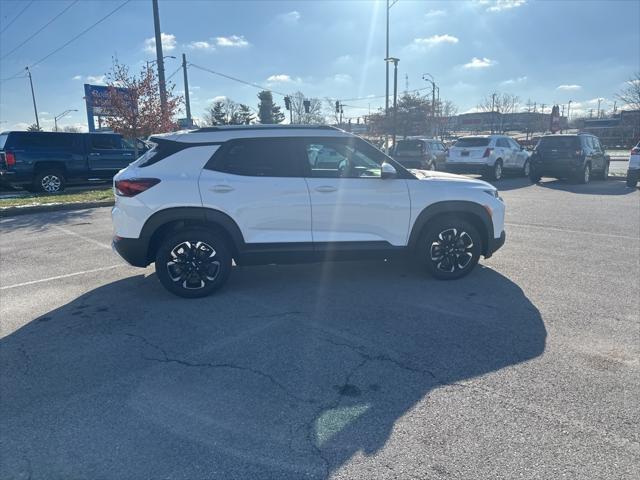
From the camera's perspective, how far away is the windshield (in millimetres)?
20266

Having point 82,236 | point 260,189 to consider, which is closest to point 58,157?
point 82,236

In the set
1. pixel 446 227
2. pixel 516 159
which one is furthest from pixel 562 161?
pixel 446 227

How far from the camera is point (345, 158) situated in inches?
208

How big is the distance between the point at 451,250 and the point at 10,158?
13738 mm

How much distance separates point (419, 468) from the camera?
2.47 m

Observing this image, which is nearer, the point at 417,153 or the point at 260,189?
the point at 260,189

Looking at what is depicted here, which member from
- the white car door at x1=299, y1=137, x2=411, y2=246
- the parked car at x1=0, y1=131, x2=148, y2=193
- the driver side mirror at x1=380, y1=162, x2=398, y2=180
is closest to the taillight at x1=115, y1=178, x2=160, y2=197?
the white car door at x1=299, y1=137, x2=411, y2=246

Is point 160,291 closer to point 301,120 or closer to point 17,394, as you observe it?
point 17,394

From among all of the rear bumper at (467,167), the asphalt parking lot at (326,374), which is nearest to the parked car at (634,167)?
the rear bumper at (467,167)

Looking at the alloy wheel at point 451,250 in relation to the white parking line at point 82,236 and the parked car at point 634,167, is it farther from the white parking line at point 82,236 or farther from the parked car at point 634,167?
the parked car at point 634,167

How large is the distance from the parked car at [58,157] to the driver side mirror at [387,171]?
11582 mm

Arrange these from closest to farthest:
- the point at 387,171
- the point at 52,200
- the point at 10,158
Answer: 1. the point at 387,171
2. the point at 52,200
3. the point at 10,158

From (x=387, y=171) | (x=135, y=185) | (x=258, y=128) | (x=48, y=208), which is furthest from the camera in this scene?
(x=48, y=208)

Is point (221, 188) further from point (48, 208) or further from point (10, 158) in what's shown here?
point (10, 158)
